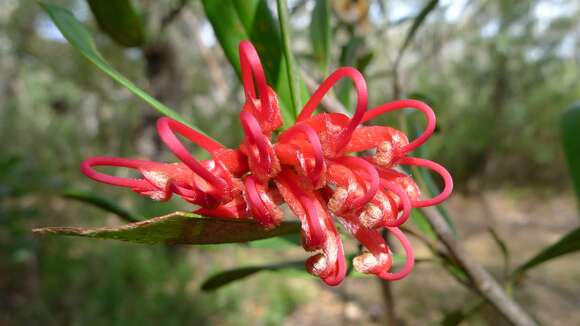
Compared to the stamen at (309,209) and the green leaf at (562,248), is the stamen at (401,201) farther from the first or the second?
the green leaf at (562,248)

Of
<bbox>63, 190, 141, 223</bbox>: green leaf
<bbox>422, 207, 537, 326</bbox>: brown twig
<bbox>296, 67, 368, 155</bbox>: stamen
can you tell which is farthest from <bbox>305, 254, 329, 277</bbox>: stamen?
<bbox>63, 190, 141, 223</bbox>: green leaf

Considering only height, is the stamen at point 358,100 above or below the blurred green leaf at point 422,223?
above

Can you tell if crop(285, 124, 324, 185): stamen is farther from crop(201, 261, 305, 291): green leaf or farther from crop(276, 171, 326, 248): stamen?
crop(201, 261, 305, 291): green leaf

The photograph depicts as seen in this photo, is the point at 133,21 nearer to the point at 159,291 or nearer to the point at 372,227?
the point at 372,227

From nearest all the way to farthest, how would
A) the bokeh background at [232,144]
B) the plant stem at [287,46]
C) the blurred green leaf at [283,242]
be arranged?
the plant stem at [287,46] → the blurred green leaf at [283,242] → the bokeh background at [232,144]

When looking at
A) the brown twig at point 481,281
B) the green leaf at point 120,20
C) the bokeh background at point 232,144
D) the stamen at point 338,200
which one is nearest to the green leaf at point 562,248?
the brown twig at point 481,281

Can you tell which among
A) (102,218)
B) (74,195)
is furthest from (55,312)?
(74,195)
